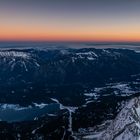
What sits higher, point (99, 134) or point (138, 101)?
point (138, 101)

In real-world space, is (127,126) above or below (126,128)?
above

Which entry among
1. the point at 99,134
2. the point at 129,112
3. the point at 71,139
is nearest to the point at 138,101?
the point at 129,112

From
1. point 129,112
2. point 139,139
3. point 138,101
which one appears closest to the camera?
point 139,139

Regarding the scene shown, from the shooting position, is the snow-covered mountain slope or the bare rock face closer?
the bare rock face

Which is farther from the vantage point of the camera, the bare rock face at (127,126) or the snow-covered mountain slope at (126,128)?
the snow-covered mountain slope at (126,128)

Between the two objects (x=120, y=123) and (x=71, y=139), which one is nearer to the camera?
(x=120, y=123)

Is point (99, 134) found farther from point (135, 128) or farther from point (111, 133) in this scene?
point (135, 128)

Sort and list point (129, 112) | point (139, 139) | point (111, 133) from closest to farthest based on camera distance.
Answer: point (139, 139) → point (111, 133) → point (129, 112)

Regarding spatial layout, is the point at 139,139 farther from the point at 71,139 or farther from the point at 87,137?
the point at 71,139
